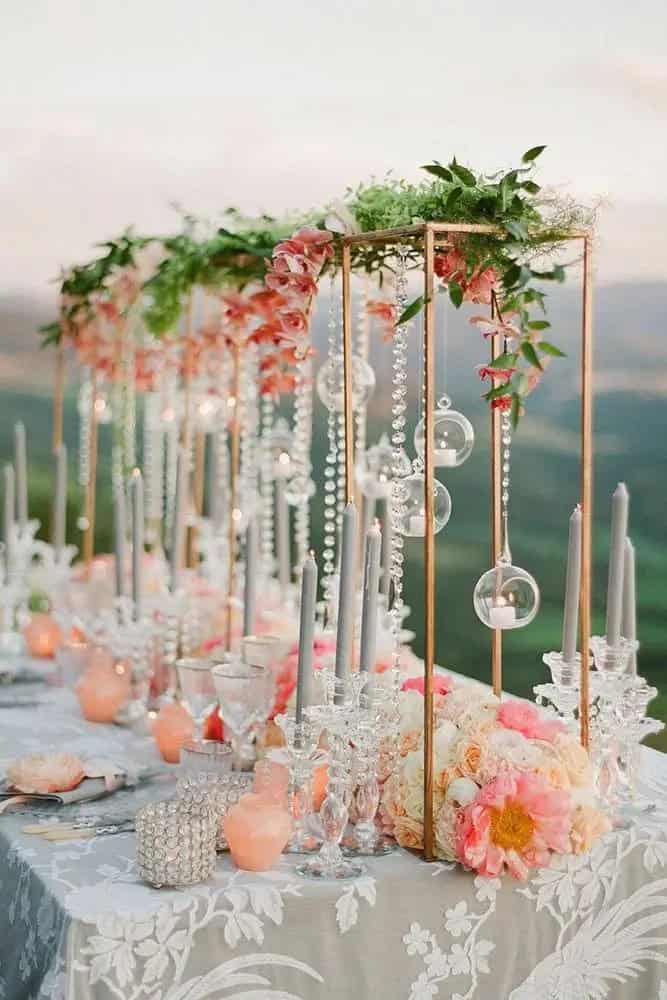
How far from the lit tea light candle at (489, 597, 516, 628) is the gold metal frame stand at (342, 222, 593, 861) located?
0.12 meters

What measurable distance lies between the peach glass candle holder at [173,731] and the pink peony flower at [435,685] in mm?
580

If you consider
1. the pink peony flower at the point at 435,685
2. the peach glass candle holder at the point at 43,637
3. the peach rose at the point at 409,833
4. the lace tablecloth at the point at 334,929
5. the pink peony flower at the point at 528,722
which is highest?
the pink peony flower at the point at 435,685

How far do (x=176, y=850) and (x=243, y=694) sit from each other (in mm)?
576

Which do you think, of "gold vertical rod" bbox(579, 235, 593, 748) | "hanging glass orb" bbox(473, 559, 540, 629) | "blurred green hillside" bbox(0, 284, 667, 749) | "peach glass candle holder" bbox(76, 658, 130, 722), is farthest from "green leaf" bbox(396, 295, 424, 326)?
"blurred green hillside" bbox(0, 284, 667, 749)

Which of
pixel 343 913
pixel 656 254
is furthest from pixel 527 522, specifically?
pixel 343 913

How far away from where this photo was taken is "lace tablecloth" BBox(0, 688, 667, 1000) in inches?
74.2

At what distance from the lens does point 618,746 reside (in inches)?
95.3

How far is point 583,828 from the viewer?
6.89ft

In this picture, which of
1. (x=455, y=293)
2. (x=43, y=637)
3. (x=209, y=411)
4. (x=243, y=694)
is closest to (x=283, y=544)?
(x=209, y=411)

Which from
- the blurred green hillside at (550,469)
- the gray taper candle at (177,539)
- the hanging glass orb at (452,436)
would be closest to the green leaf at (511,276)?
the hanging glass orb at (452,436)

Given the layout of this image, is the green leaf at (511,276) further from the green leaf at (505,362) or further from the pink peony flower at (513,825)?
the pink peony flower at (513,825)

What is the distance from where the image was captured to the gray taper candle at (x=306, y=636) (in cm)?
216

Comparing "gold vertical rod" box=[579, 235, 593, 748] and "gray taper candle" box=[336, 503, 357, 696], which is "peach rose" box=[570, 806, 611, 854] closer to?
"gold vertical rod" box=[579, 235, 593, 748]

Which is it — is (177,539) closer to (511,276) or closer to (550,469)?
(511,276)
